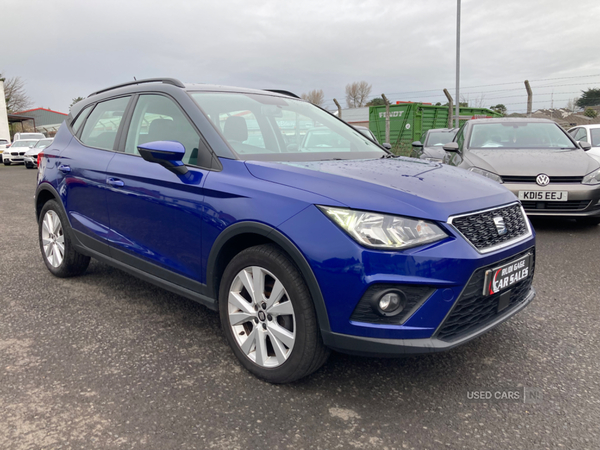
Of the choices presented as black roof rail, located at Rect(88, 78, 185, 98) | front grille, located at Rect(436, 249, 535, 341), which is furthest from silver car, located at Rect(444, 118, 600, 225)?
black roof rail, located at Rect(88, 78, 185, 98)

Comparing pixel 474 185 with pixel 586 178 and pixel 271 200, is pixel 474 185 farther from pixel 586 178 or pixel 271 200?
pixel 586 178

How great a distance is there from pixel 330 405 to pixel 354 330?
1.45ft

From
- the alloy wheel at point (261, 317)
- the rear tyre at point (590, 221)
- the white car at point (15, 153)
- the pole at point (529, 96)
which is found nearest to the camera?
the alloy wheel at point (261, 317)

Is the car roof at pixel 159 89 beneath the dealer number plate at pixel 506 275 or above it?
above

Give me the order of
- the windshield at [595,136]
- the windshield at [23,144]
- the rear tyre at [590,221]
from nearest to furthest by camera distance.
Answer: the rear tyre at [590,221] → the windshield at [595,136] → the windshield at [23,144]

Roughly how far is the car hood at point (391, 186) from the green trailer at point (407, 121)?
15.9 m

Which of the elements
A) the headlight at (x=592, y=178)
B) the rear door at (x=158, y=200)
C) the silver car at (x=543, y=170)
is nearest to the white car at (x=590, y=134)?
the silver car at (x=543, y=170)

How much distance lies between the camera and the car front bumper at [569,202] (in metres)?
5.77

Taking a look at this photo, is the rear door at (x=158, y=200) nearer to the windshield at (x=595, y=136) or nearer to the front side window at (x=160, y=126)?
the front side window at (x=160, y=126)

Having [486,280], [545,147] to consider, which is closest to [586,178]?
[545,147]

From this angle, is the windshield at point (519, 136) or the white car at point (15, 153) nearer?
the windshield at point (519, 136)

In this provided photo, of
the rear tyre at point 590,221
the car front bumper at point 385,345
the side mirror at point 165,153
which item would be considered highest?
the side mirror at point 165,153

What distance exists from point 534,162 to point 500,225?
13.6 feet

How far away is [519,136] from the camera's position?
7082 millimetres
